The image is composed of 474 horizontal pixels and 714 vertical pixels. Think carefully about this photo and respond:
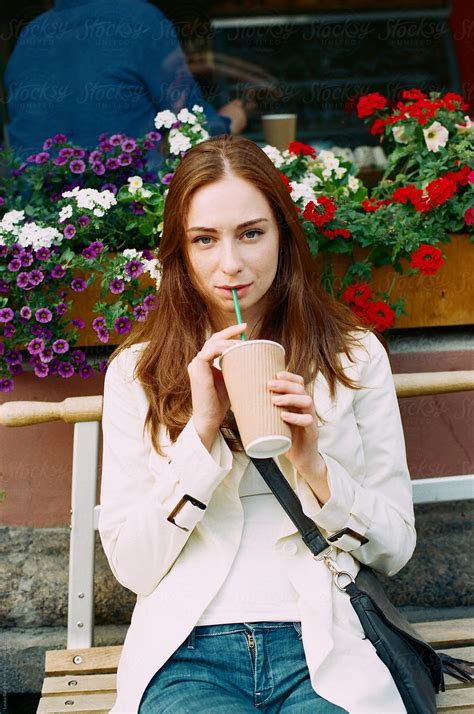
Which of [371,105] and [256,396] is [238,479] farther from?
[371,105]

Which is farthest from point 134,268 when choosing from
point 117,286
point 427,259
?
point 427,259

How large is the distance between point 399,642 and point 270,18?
164 inches

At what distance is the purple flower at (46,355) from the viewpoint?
103 inches

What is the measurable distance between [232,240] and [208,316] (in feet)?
0.83

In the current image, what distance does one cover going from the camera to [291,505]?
76.8 inches

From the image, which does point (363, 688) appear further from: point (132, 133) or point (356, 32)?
point (356, 32)

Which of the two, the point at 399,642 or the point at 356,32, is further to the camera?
the point at 356,32

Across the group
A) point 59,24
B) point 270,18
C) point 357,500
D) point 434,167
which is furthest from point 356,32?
point 357,500

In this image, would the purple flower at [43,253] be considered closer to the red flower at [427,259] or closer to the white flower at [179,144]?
the white flower at [179,144]

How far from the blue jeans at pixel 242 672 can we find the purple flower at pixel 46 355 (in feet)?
3.01

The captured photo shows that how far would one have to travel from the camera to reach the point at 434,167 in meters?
2.85

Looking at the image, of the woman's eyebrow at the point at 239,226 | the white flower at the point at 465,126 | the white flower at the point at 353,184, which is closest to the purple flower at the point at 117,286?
the woman's eyebrow at the point at 239,226

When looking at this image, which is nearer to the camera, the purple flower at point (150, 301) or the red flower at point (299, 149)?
the purple flower at point (150, 301)

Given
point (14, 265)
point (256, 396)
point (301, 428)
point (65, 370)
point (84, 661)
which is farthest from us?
point (65, 370)
